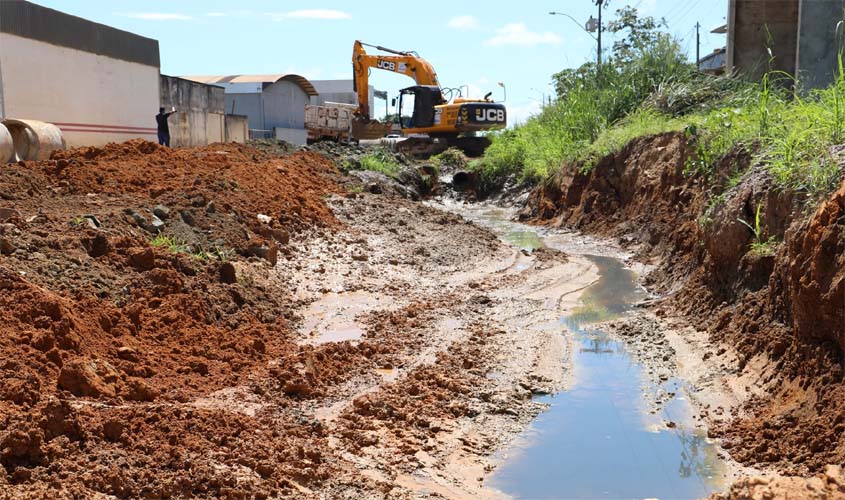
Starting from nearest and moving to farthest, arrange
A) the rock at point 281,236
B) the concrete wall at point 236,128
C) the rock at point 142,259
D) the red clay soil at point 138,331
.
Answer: the red clay soil at point 138,331, the rock at point 142,259, the rock at point 281,236, the concrete wall at point 236,128

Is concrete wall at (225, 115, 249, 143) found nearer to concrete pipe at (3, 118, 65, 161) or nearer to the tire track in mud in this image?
the tire track in mud

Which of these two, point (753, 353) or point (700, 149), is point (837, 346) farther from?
point (700, 149)

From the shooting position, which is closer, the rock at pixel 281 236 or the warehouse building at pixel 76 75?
the rock at pixel 281 236

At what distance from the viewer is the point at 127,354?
6.84 meters

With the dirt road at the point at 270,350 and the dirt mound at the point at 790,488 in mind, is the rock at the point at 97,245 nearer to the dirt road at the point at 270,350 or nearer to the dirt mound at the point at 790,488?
the dirt road at the point at 270,350

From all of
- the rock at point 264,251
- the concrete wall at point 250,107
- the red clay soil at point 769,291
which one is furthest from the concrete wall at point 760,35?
the concrete wall at point 250,107

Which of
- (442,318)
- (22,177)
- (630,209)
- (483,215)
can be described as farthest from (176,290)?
(483,215)

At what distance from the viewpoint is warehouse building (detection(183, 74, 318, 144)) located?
41.5 meters

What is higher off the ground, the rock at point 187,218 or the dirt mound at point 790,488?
the rock at point 187,218

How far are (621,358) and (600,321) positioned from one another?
168 cm

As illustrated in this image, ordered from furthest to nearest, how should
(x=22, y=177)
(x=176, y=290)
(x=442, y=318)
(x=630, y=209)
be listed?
(x=630, y=209), (x=22, y=177), (x=442, y=318), (x=176, y=290)

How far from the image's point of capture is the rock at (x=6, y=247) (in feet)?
25.1

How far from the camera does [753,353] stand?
754cm

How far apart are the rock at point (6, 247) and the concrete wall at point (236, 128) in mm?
22398
